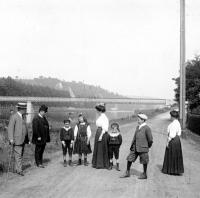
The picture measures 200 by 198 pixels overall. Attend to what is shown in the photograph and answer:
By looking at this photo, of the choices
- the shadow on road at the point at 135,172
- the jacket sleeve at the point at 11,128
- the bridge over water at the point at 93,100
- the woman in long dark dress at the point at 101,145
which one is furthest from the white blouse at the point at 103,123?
the bridge over water at the point at 93,100

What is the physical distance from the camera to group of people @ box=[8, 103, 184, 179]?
11023 millimetres

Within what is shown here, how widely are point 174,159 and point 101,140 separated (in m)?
2.18

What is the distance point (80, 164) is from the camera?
1312cm

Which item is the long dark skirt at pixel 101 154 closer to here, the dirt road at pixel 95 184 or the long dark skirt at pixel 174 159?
the dirt road at pixel 95 184

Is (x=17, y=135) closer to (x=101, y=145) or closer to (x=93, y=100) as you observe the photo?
(x=101, y=145)

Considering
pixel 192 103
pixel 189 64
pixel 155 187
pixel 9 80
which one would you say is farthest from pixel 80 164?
pixel 9 80

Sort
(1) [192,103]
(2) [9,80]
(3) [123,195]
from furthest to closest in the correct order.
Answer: (2) [9,80] < (1) [192,103] < (3) [123,195]

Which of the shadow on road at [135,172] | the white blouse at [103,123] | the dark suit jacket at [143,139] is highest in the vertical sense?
the white blouse at [103,123]

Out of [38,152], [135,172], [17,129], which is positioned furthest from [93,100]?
[17,129]

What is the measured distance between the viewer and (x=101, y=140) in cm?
1242

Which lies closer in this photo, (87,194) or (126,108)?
(87,194)

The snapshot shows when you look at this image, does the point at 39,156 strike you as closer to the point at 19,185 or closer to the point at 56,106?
the point at 19,185

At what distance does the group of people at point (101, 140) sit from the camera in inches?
434

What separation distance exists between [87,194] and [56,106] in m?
123
